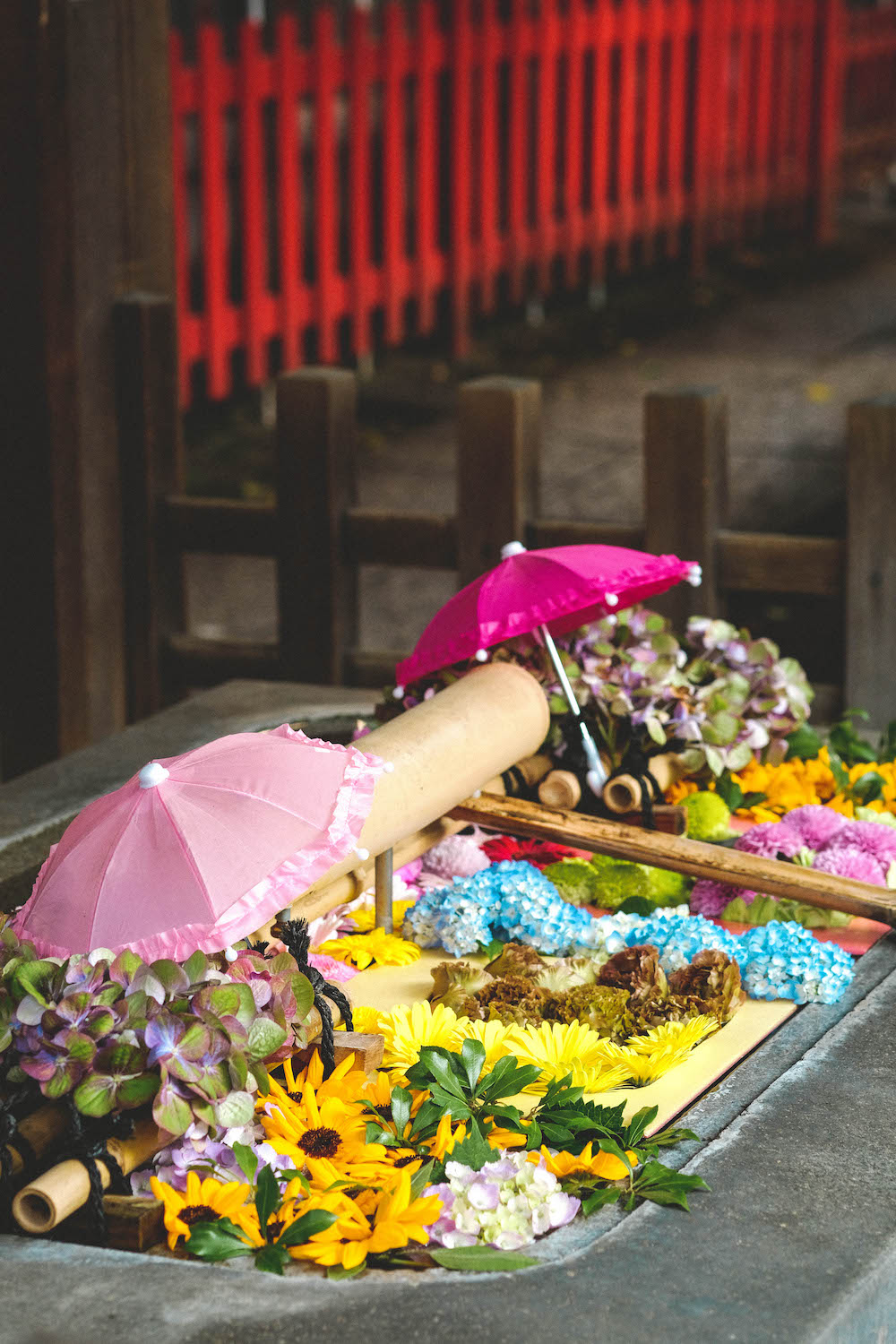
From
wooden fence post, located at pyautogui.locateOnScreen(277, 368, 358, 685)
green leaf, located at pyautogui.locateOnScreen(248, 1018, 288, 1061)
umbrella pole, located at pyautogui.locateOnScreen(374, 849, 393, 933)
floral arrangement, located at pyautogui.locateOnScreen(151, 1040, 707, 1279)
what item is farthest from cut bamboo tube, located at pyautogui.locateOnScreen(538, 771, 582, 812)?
wooden fence post, located at pyautogui.locateOnScreen(277, 368, 358, 685)

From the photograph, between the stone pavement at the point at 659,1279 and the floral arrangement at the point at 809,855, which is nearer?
the stone pavement at the point at 659,1279

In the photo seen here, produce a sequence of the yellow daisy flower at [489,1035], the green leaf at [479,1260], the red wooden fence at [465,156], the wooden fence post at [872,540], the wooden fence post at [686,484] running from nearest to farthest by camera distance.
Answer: the green leaf at [479,1260] → the yellow daisy flower at [489,1035] → the wooden fence post at [872,540] → the wooden fence post at [686,484] → the red wooden fence at [465,156]

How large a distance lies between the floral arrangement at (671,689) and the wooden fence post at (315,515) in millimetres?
1164

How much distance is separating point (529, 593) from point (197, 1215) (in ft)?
3.73

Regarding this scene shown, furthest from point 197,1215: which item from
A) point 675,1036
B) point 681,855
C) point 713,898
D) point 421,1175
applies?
point 713,898

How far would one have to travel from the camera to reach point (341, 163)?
27.3 feet

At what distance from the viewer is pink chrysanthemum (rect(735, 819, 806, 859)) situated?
274cm

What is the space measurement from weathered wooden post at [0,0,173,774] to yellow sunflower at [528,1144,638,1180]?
8.18 feet

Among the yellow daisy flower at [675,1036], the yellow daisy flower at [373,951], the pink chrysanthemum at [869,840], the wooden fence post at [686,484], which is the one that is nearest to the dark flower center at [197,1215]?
the yellow daisy flower at [675,1036]

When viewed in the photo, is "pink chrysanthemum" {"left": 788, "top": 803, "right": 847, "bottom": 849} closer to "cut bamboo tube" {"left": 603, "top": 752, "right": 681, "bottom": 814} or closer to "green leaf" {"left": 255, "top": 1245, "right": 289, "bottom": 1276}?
"cut bamboo tube" {"left": 603, "top": 752, "right": 681, "bottom": 814}

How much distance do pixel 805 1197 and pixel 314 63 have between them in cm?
609

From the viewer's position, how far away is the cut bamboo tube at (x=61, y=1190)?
1.77 meters

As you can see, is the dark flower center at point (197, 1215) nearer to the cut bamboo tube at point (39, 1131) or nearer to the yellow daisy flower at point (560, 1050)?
the cut bamboo tube at point (39, 1131)

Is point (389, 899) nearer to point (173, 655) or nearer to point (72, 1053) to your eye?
point (72, 1053)
